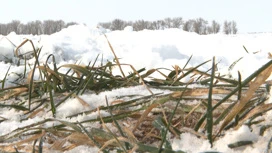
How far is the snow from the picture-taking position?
2.26 feet

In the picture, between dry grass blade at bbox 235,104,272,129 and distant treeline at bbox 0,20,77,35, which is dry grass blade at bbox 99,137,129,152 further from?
distant treeline at bbox 0,20,77,35

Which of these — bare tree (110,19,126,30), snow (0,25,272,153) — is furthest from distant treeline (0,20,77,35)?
snow (0,25,272,153)

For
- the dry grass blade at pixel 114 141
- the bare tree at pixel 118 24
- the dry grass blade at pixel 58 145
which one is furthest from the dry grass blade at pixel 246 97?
the bare tree at pixel 118 24

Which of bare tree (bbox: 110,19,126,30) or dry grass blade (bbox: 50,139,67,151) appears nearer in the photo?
dry grass blade (bbox: 50,139,67,151)

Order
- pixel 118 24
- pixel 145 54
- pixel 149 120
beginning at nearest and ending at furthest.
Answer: pixel 149 120
pixel 145 54
pixel 118 24

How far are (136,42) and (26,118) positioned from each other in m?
5.93

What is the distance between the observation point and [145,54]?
8.73 ft

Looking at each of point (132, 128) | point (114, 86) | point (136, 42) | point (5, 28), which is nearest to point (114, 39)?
point (136, 42)

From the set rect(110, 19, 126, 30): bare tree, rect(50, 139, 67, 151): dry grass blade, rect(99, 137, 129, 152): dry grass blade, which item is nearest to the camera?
rect(99, 137, 129, 152): dry grass blade

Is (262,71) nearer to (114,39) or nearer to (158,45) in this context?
(158,45)

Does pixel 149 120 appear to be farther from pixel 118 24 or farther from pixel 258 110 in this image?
pixel 118 24

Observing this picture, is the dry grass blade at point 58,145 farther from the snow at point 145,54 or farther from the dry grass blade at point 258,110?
the dry grass blade at point 258,110

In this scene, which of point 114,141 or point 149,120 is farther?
point 149,120

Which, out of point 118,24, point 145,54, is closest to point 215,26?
point 118,24
